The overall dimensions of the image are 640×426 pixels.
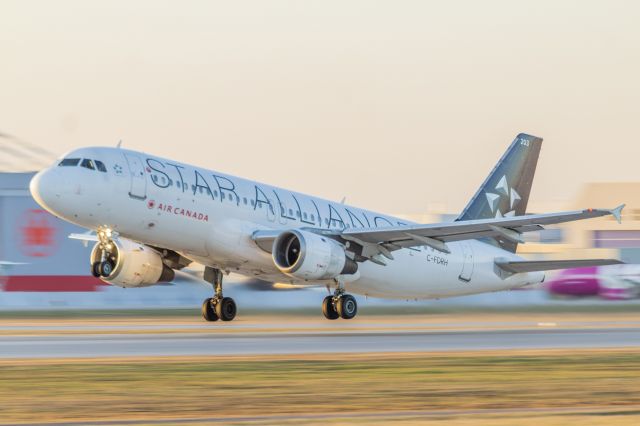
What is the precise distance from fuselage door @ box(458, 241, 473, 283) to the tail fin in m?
2.22

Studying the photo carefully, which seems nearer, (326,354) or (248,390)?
(248,390)

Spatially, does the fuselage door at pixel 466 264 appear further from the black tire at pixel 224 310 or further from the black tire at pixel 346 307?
the black tire at pixel 224 310

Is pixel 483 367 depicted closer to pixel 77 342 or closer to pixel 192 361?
pixel 192 361

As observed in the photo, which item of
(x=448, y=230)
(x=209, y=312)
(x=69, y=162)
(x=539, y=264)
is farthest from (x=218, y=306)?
(x=539, y=264)

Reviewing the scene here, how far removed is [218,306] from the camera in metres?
37.3

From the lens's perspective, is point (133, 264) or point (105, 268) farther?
point (133, 264)

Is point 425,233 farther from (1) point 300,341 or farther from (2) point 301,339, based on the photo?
(1) point 300,341

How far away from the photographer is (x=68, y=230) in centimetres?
8069

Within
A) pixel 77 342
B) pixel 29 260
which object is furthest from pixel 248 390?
pixel 29 260

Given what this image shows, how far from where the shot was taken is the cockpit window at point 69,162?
3074 cm

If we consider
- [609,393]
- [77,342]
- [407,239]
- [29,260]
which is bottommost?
[609,393]

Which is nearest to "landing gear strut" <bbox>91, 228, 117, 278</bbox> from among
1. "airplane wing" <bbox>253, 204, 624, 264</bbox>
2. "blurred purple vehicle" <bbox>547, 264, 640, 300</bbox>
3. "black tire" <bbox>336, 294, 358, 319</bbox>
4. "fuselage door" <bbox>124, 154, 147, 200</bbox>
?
"fuselage door" <bbox>124, 154, 147, 200</bbox>

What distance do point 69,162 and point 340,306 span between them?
10.6 m

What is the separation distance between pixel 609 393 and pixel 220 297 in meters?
20.0
